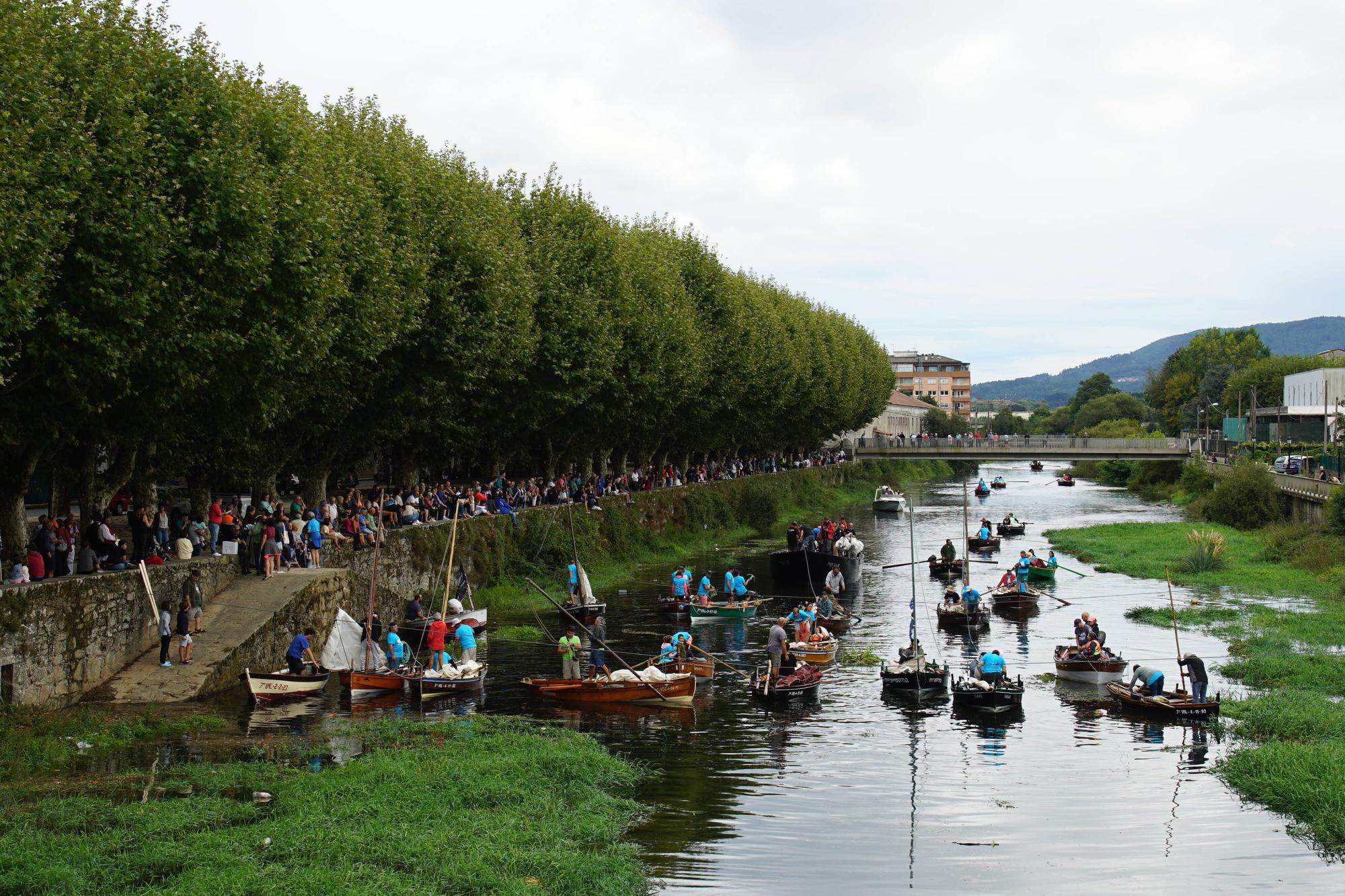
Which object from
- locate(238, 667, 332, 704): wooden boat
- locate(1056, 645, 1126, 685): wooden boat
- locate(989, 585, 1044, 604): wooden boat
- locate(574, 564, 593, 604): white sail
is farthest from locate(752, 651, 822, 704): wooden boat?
locate(989, 585, 1044, 604): wooden boat

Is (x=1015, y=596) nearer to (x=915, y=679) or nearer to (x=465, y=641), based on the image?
(x=915, y=679)

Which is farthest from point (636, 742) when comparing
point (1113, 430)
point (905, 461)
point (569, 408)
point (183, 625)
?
point (1113, 430)

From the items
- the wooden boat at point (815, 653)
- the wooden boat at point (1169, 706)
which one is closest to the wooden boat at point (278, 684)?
the wooden boat at point (815, 653)

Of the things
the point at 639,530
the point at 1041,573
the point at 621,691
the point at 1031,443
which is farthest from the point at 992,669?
the point at 1031,443

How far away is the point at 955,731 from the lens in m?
28.4

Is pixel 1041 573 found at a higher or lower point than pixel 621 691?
higher

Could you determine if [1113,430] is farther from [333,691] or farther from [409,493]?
[333,691]

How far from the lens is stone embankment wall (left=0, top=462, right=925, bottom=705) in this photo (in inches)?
949

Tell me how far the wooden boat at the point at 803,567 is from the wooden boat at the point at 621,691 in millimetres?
22422

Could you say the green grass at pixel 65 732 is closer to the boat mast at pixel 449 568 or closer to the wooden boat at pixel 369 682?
the wooden boat at pixel 369 682

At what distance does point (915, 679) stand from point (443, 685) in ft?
39.3

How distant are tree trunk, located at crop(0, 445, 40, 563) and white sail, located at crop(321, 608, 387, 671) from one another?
23.6ft

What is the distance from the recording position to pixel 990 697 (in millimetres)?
29719

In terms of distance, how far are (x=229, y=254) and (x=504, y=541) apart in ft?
74.3
